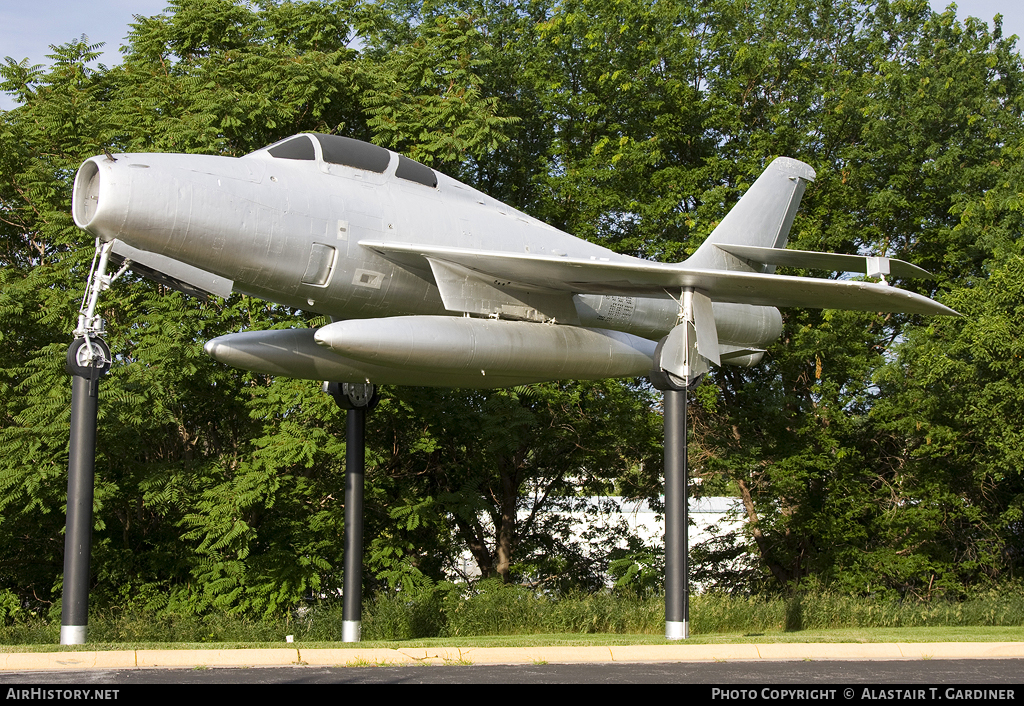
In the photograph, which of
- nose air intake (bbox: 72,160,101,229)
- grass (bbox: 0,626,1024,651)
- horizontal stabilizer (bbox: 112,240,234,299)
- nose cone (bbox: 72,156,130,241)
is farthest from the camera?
horizontal stabilizer (bbox: 112,240,234,299)

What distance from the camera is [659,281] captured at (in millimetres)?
12344

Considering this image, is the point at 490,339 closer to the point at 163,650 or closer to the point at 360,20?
the point at 163,650

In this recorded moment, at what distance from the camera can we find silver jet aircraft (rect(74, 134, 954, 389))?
1048cm

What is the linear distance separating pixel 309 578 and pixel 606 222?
446 inches

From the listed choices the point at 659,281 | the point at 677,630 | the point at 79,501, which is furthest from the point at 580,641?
the point at 79,501

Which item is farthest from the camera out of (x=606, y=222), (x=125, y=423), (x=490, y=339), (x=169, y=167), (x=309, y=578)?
(x=606, y=222)

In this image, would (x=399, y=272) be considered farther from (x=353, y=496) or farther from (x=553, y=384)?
(x=553, y=384)

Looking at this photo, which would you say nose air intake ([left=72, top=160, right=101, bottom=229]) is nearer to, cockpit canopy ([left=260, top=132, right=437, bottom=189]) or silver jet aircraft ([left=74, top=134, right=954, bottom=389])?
silver jet aircraft ([left=74, top=134, right=954, bottom=389])

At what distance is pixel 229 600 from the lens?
1884cm

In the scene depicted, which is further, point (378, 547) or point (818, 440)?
point (818, 440)

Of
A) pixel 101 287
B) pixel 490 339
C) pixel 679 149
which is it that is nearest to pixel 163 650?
pixel 101 287

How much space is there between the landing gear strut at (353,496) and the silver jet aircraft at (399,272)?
0.91m

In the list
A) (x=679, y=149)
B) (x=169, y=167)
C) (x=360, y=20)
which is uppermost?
(x=360, y=20)

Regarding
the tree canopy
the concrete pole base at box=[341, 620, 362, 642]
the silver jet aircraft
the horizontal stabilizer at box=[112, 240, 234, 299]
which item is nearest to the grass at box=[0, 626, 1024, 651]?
the concrete pole base at box=[341, 620, 362, 642]
